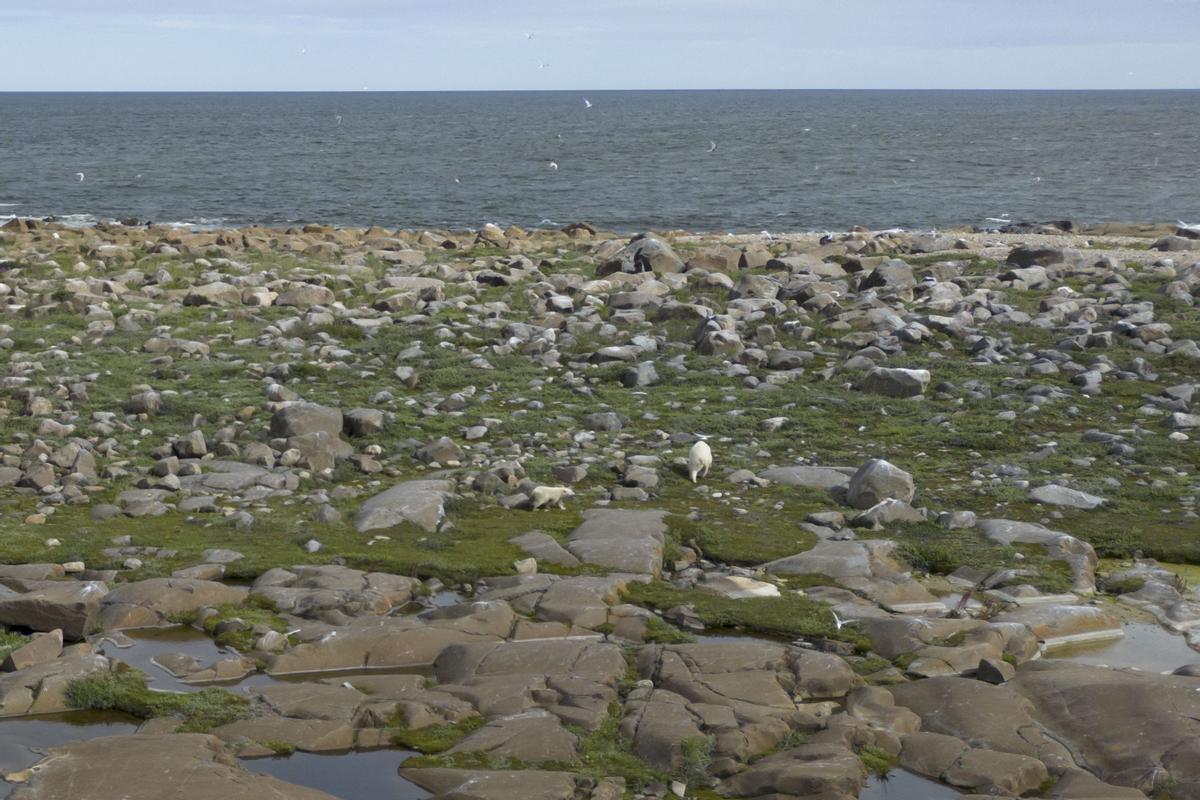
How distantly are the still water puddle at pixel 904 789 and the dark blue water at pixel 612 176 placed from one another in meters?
39.7

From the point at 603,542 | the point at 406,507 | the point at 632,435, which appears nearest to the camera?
the point at 603,542

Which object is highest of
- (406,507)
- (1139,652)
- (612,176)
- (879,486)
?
(612,176)

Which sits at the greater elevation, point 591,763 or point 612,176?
point 612,176

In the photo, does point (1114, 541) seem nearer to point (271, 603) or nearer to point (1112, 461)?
point (1112, 461)

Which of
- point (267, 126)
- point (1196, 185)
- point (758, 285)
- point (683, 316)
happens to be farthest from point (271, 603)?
point (267, 126)

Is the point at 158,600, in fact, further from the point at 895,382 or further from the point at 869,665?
the point at 895,382

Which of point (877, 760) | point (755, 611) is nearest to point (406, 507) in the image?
point (755, 611)

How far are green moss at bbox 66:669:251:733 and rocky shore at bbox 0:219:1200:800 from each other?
31mm

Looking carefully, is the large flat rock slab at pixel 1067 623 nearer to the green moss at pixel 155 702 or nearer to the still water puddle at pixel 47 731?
the green moss at pixel 155 702

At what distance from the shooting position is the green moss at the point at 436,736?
6.82m

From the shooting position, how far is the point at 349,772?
6.64 meters

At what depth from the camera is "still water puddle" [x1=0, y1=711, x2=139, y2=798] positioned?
6562 mm

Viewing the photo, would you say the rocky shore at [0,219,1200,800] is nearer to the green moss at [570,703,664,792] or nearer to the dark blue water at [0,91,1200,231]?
the green moss at [570,703,664,792]

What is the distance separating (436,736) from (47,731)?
2.07 metres
